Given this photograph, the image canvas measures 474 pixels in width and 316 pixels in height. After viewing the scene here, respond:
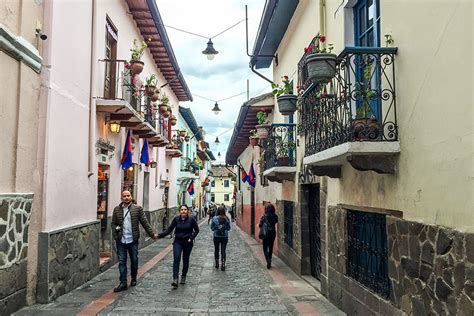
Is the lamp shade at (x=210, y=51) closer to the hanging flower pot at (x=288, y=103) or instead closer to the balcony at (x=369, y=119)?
the hanging flower pot at (x=288, y=103)

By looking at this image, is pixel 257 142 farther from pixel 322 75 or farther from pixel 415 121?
pixel 415 121

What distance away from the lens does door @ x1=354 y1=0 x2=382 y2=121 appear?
5422mm

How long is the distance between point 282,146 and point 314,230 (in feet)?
8.39

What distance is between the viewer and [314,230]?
10297 millimetres

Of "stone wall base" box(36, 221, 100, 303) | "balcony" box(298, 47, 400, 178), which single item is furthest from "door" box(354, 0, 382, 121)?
"stone wall base" box(36, 221, 100, 303)

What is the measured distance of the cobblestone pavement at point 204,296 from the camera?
7.03 meters

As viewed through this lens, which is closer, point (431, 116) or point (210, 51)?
point (431, 116)

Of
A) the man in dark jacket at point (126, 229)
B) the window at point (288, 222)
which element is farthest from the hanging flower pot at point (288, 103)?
the man in dark jacket at point (126, 229)

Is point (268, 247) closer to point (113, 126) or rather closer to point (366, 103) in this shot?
point (113, 126)

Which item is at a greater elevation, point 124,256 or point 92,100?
point 92,100

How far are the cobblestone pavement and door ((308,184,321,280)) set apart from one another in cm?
47

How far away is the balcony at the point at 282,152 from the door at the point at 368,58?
4.59 m

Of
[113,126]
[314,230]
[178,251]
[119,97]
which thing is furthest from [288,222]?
[119,97]

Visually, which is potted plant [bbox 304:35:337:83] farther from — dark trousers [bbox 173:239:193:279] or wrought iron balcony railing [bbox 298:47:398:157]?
dark trousers [bbox 173:239:193:279]
